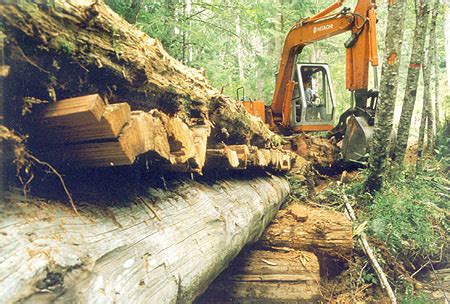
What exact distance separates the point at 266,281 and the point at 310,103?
19.1 ft

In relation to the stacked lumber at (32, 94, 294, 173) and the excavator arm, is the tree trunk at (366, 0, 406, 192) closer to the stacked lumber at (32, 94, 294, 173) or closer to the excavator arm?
the excavator arm

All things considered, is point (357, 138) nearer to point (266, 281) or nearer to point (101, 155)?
point (266, 281)

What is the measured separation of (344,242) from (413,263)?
1.45 meters

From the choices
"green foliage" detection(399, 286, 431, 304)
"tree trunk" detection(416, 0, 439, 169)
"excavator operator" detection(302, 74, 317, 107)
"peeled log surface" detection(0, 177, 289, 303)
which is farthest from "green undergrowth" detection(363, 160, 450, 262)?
"excavator operator" detection(302, 74, 317, 107)

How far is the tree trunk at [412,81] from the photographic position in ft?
21.8

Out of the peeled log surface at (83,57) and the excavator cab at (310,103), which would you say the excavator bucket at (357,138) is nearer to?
the excavator cab at (310,103)

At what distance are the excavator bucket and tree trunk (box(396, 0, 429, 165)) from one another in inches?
21.5

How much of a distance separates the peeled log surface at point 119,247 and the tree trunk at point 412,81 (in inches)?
199

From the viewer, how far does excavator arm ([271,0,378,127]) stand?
24.0 feet

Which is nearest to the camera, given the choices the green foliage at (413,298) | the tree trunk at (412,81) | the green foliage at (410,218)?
the green foliage at (413,298)

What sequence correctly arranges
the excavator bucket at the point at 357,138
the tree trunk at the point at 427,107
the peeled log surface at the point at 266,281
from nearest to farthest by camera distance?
the peeled log surface at the point at 266,281
the excavator bucket at the point at 357,138
the tree trunk at the point at 427,107

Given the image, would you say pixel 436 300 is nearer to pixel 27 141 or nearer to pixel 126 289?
pixel 126 289

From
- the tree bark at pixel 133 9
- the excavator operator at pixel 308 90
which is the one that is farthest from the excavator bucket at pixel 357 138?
the tree bark at pixel 133 9

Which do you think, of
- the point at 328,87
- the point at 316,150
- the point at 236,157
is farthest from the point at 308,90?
the point at 236,157
